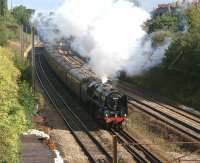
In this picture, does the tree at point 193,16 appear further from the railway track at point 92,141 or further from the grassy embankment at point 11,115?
the grassy embankment at point 11,115

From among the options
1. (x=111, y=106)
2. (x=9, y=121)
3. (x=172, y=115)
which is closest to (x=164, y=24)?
(x=172, y=115)

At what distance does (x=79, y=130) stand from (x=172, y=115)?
25.4ft

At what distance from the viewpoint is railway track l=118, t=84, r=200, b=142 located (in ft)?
97.9

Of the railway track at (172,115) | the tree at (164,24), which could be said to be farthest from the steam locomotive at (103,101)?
the tree at (164,24)

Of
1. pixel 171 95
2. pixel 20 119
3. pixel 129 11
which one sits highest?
pixel 129 11

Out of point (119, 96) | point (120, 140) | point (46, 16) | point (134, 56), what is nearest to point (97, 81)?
point (119, 96)

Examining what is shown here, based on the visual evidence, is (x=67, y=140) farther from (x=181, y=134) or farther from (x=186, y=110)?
(x=186, y=110)

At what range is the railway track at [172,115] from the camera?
29.8m

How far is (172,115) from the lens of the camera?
34906 millimetres

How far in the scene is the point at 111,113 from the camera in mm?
30047

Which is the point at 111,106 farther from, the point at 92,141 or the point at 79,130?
the point at 92,141

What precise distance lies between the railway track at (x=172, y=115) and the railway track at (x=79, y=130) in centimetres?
555

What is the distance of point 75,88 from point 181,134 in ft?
50.1

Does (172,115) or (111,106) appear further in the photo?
(172,115)
